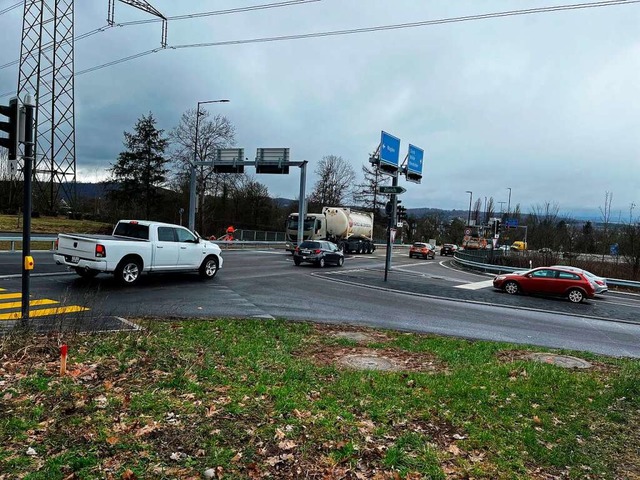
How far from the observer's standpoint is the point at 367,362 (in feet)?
22.8

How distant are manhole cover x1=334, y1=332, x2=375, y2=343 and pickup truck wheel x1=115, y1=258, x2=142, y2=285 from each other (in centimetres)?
766

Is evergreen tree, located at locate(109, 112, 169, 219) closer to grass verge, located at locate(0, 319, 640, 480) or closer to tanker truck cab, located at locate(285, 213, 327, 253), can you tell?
tanker truck cab, located at locate(285, 213, 327, 253)

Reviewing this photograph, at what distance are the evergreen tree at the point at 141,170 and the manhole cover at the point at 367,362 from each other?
166 ft

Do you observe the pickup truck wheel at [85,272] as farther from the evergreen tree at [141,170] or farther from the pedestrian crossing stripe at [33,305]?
the evergreen tree at [141,170]

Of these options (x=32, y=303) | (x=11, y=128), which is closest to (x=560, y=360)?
(x=11, y=128)

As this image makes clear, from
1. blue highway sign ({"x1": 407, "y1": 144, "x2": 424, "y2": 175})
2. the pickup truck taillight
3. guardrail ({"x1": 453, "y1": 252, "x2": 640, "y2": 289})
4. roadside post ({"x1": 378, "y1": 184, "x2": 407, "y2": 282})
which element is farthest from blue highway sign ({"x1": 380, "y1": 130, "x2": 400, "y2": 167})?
the pickup truck taillight

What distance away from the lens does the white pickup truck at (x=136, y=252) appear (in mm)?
12906

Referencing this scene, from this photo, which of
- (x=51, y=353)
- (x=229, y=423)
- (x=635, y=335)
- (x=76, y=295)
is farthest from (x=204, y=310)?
(x=635, y=335)

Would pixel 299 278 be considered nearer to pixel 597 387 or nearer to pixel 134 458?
pixel 597 387

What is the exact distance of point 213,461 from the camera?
3.58 m

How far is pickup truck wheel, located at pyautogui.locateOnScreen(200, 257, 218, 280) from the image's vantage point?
16703 millimetres

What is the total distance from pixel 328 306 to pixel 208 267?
Answer: 599cm

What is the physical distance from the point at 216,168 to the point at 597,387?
35.4 meters

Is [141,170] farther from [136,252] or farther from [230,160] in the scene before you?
[136,252]
